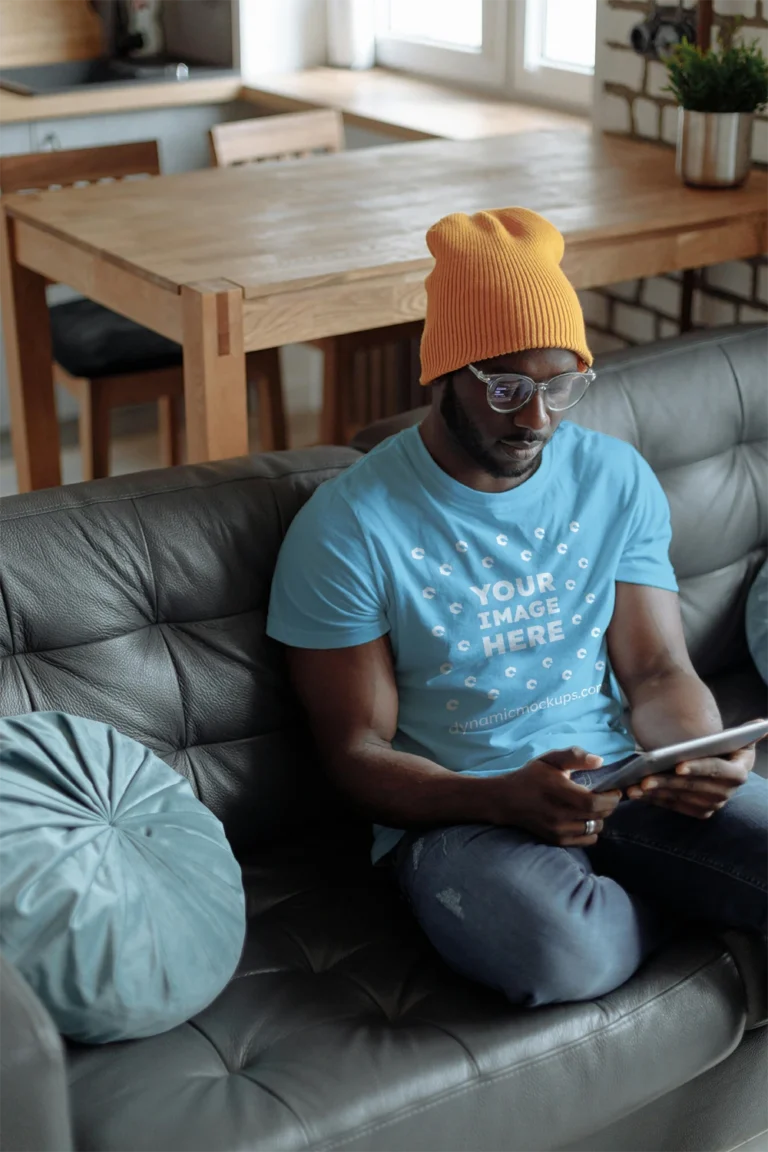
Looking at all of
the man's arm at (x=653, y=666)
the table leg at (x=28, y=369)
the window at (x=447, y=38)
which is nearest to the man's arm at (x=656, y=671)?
the man's arm at (x=653, y=666)

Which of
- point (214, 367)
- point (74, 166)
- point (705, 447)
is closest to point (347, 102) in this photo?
point (74, 166)

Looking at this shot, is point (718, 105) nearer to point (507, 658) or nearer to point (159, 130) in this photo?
point (507, 658)

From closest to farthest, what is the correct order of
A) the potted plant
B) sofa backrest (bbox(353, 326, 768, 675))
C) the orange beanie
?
the orange beanie → sofa backrest (bbox(353, 326, 768, 675)) → the potted plant

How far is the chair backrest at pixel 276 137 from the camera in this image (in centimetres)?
346

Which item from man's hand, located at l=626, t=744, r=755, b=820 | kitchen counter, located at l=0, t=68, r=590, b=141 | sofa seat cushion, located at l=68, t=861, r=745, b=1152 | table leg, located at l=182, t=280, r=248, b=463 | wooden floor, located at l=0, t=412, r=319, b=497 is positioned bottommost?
wooden floor, located at l=0, t=412, r=319, b=497

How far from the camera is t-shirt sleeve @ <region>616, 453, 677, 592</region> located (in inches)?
74.9

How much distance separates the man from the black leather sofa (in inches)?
2.6

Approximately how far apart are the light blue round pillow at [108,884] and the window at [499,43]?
2702mm

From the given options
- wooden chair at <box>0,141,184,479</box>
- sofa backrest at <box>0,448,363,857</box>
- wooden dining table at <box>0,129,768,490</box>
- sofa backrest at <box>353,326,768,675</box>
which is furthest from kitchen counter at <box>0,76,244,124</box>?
sofa backrest at <box>0,448,363,857</box>

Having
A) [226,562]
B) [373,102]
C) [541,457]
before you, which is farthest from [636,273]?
[373,102]

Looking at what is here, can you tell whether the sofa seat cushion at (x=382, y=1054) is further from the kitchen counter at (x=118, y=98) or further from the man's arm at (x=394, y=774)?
the kitchen counter at (x=118, y=98)

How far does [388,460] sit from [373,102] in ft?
7.96

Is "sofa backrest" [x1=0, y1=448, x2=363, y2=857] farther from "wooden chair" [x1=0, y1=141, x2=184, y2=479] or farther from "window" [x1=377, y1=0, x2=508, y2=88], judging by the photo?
"window" [x1=377, y1=0, x2=508, y2=88]

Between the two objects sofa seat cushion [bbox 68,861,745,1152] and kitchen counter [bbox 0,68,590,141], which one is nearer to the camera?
sofa seat cushion [bbox 68,861,745,1152]
